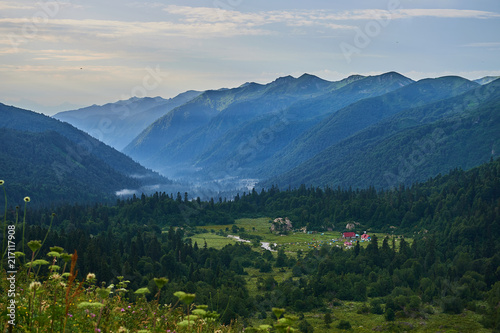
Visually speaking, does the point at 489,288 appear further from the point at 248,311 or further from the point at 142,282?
the point at 142,282

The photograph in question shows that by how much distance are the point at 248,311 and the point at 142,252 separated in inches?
2299

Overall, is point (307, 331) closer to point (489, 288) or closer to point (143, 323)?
point (489, 288)

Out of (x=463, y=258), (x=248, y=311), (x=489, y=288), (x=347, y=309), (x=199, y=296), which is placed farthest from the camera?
(x=463, y=258)

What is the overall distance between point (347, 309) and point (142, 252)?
67567 millimetres

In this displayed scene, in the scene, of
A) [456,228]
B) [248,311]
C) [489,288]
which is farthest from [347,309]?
→ [456,228]

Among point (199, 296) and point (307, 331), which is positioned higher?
point (199, 296)

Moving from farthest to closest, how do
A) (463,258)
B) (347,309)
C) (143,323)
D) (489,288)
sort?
1. (463,258)
2. (489,288)
3. (347,309)
4. (143,323)

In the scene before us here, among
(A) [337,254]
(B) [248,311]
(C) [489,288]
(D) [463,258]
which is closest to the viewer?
(B) [248,311]

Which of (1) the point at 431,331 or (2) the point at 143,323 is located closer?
(2) the point at 143,323

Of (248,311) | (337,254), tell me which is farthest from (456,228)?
(248,311)

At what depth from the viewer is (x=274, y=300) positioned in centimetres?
11725

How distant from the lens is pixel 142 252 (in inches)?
5979

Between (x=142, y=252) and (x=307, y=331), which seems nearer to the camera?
(x=307, y=331)

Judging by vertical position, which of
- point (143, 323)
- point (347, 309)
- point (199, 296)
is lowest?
A: point (347, 309)
